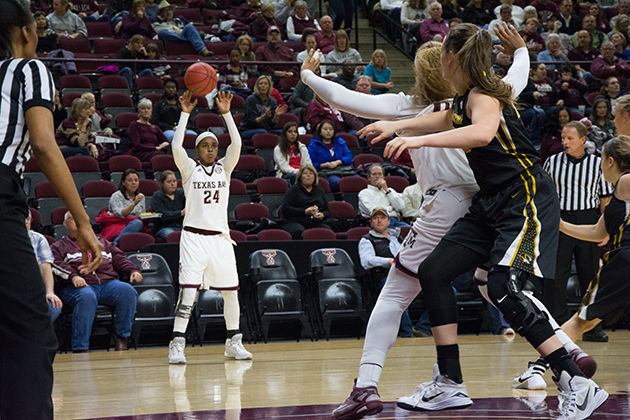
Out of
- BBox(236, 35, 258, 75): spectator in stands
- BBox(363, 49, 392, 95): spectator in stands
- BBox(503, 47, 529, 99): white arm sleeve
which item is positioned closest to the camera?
BBox(503, 47, 529, 99): white arm sleeve

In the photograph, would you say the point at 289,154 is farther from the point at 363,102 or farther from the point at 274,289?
the point at 363,102

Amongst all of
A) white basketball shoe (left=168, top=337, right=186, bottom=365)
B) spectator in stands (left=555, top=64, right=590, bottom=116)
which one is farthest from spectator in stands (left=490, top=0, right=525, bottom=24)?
white basketball shoe (left=168, top=337, right=186, bottom=365)

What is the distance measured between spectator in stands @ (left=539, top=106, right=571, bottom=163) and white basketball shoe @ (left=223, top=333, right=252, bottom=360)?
6.44m

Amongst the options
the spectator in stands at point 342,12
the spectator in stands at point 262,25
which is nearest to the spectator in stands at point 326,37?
the spectator in stands at point 262,25

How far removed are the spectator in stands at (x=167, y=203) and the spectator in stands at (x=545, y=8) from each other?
398 inches

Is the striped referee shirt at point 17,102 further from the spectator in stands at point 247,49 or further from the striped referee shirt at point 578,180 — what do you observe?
the spectator in stands at point 247,49

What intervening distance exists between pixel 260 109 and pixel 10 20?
8.85 metres

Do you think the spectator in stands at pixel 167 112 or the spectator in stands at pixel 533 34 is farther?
the spectator in stands at pixel 533 34

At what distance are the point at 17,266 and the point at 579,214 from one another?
6.77 m

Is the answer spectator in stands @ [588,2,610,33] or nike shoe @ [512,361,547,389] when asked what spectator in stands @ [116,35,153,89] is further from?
spectator in stands @ [588,2,610,33]

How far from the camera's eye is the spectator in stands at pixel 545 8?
16609mm

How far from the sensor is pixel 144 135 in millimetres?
10711

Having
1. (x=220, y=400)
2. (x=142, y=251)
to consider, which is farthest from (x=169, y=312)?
(x=220, y=400)

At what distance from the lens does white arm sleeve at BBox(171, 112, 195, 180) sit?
7.11 meters
